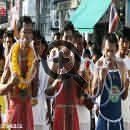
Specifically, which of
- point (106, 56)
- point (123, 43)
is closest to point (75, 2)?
point (123, 43)

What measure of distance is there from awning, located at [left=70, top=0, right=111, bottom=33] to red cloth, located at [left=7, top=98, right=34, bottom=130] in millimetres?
14224

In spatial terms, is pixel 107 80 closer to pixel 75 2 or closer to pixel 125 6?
pixel 125 6

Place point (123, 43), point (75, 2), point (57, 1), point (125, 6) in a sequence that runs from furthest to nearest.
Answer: point (57, 1)
point (75, 2)
point (125, 6)
point (123, 43)

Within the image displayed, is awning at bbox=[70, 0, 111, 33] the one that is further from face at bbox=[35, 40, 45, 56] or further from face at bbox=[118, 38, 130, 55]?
face at bbox=[118, 38, 130, 55]

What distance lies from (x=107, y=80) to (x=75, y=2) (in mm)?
20350

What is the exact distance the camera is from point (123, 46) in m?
8.00

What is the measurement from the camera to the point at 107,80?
5.88 m

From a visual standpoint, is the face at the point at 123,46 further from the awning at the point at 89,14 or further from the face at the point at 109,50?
the awning at the point at 89,14

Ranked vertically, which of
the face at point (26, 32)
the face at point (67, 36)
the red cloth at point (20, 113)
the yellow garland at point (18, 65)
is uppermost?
the face at point (26, 32)

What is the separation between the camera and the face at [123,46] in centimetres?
768

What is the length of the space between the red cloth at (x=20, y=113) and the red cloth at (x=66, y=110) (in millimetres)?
314

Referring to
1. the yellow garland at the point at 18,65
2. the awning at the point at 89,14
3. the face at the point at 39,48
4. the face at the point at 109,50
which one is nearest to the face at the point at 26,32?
the yellow garland at the point at 18,65

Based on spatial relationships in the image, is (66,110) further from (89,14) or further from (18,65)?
(89,14)

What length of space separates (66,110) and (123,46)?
2.34 m
